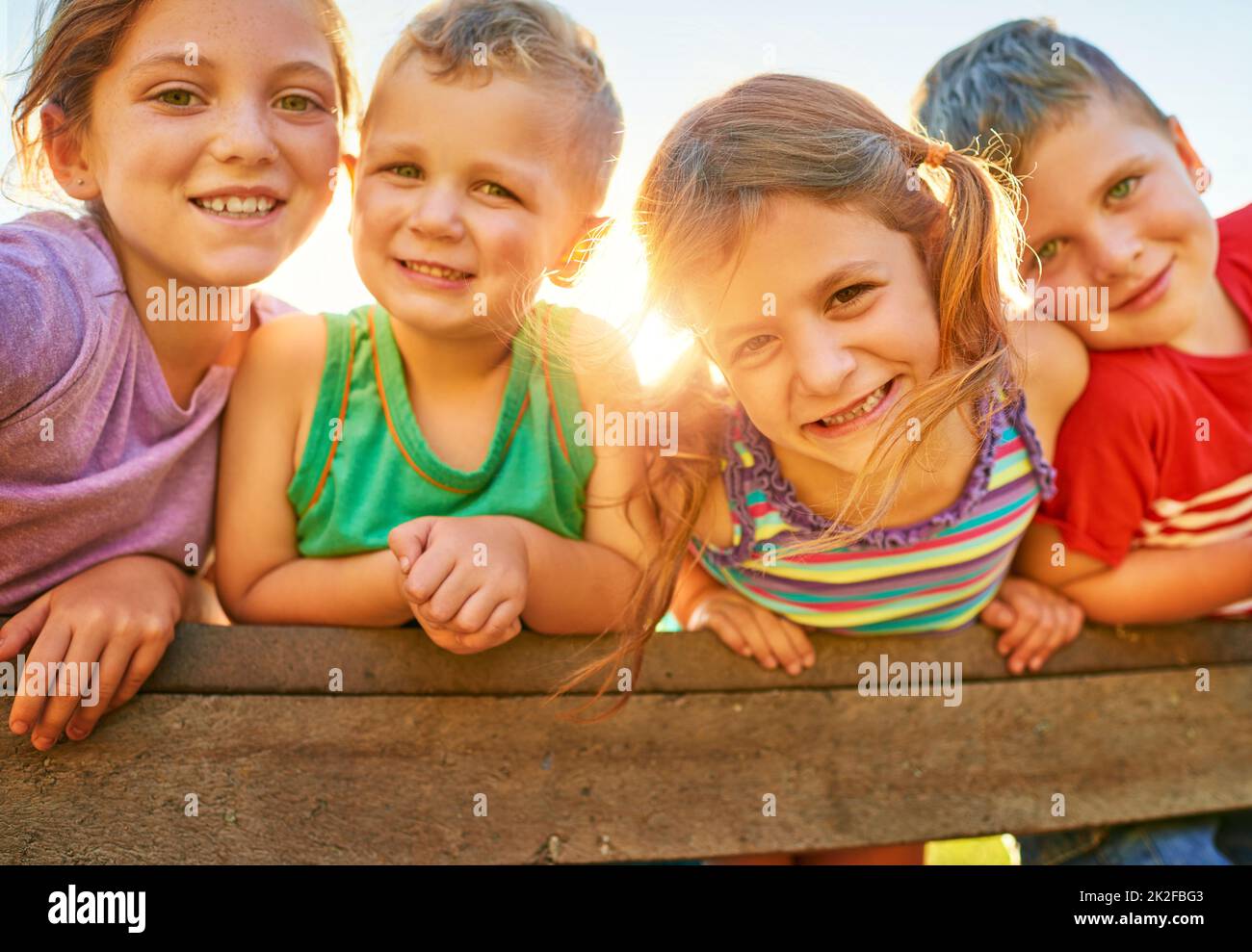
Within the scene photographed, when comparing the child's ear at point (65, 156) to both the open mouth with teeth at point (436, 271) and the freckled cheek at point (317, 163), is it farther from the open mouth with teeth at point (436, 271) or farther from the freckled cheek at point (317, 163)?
the open mouth with teeth at point (436, 271)

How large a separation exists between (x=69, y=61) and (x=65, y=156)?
17 cm

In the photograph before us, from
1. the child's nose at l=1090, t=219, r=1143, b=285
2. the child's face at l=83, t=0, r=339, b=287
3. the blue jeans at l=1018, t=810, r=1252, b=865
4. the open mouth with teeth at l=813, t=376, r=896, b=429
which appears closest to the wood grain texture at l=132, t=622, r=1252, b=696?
the open mouth with teeth at l=813, t=376, r=896, b=429

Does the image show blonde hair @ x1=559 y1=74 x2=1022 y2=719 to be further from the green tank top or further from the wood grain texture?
the green tank top

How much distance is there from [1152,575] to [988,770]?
1.83ft

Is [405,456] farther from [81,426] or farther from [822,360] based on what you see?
[822,360]

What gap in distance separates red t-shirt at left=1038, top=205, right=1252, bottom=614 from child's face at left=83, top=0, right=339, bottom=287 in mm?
1656

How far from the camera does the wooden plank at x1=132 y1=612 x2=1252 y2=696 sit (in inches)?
71.8

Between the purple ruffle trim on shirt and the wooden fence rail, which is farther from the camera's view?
the purple ruffle trim on shirt

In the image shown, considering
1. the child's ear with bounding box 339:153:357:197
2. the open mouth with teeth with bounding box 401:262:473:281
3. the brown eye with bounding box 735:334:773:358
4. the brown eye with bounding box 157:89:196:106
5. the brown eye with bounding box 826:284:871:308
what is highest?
the child's ear with bounding box 339:153:357:197

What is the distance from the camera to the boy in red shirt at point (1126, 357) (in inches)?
88.1

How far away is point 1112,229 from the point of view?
225 centimetres

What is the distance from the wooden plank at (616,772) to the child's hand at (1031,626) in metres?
0.06

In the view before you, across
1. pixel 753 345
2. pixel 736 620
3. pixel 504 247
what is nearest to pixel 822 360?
pixel 753 345

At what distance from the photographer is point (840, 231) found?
1798 mm
